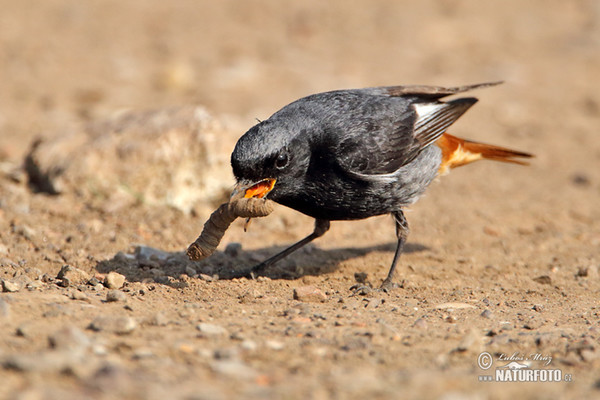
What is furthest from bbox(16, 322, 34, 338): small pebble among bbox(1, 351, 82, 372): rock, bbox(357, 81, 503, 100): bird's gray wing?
bbox(357, 81, 503, 100): bird's gray wing

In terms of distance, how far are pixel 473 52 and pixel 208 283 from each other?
9.24m

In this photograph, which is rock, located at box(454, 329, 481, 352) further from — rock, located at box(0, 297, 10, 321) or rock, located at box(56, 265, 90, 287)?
rock, located at box(56, 265, 90, 287)

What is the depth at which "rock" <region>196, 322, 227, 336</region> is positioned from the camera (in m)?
4.10

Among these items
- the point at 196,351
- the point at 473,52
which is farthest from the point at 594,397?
the point at 473,52

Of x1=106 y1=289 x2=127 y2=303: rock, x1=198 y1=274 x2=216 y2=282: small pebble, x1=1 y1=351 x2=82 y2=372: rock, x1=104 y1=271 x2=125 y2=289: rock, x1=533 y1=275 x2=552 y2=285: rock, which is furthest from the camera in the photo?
x1=533 y1=275 x2=552 y2=285: rock

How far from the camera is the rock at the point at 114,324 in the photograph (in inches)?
156

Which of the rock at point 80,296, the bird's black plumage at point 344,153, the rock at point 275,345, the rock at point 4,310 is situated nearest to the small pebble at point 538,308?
the bird's black plumage at point 344,153

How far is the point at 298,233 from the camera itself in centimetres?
748

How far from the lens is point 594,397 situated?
336 cm

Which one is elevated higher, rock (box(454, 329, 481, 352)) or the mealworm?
the mealworm

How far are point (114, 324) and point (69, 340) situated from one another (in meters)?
0.45

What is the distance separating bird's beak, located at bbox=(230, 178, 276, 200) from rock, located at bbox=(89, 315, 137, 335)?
61.2 inches

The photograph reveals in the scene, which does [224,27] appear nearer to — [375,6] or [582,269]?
[375,6]

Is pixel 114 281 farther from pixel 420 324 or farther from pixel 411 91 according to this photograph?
pixel 411 91
